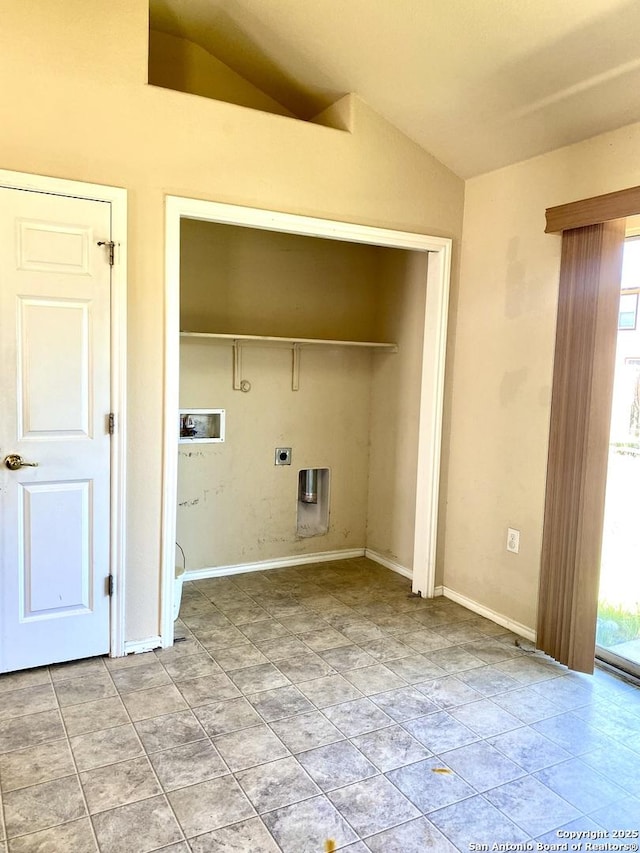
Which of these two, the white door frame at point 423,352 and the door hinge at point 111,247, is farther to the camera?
the white door frame at point 423,352

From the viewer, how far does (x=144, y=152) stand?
108 inches

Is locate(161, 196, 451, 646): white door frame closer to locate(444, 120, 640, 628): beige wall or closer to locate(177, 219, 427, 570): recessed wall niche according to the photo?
locate(444, 120, 640, 628): beige wall

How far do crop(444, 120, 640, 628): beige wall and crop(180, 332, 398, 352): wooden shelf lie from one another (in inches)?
26.9

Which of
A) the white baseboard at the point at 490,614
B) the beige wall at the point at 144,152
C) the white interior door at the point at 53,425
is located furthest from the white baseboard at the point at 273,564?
the white interior door at the point at 53,425

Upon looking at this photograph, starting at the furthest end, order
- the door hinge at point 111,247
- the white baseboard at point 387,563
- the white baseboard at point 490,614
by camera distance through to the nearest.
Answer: the white baseboard at point 387,563 < the white baseboard at point 490,614 < the door hinge at point 111,247

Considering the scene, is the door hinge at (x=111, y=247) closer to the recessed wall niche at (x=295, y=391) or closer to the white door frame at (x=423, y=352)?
the white door frame at (x=423, y=352)

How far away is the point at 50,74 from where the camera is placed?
2.53 metres

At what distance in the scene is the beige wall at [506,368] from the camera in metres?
3.09

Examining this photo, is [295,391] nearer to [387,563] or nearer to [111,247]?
[387,563]

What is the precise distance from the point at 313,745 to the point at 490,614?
1.58 metres

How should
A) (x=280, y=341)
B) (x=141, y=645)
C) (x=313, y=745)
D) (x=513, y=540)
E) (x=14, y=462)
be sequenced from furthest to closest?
1. (x=280, y=341)
2. (x=513, y=540)
3. (x=141, y=645)
4. (x=14, y=462)
5. (x=313, y=745)

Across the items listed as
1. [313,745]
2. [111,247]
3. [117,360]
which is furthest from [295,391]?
[313,745]

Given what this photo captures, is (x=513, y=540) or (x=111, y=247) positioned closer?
(x=111, y=247)

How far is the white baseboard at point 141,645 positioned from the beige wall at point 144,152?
3 cm
